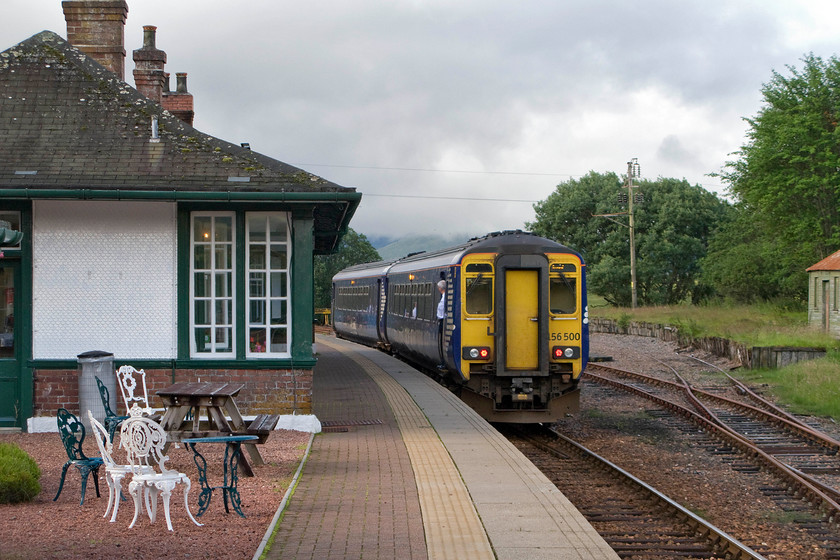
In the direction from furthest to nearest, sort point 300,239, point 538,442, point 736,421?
point 736,421
point 538,442
point 300,239

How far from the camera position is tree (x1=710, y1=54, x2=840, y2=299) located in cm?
3778

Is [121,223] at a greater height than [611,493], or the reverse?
[121,223]

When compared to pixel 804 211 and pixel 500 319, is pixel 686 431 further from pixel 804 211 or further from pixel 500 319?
pixel 804 211

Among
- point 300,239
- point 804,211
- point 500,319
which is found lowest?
point 500,319

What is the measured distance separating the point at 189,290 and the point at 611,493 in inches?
230

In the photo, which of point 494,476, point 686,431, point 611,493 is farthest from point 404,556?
point 686,431

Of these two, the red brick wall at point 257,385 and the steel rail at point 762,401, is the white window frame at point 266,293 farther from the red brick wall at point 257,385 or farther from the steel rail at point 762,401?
the steel rail at point 762,401

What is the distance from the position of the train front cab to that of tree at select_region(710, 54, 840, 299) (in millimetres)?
26475

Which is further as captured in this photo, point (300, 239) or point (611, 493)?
point (300, 239)

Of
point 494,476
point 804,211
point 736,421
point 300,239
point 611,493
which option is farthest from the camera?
point 804,211

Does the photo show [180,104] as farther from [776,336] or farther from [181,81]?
[776,336]

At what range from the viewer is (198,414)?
31.5 ft

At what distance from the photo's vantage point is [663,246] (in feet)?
186

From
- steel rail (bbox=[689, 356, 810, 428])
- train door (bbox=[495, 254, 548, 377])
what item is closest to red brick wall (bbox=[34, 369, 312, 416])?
train door (bbox=[495, 254, 548, 377])
